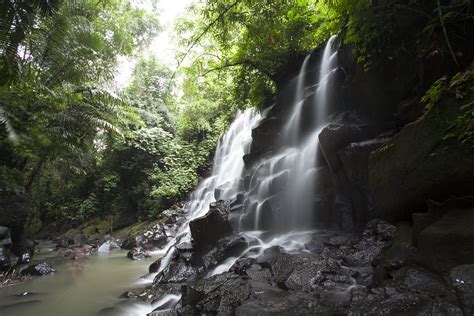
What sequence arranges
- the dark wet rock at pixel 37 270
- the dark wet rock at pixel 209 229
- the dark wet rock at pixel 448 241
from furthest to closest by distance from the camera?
the dark wet rock at pixel 37 270
the dark wet rock at pixel 209 229
the dark wet rock at pixel 448 241

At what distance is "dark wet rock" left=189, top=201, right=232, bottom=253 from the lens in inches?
261

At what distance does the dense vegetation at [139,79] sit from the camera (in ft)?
14.7

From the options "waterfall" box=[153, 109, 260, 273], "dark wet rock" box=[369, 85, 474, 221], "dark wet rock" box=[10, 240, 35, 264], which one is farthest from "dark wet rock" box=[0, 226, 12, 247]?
"dark wet rock" box=[369, 85, 474, 221]

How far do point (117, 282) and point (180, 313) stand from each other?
343cm

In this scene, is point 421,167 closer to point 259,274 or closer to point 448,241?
point 448,241

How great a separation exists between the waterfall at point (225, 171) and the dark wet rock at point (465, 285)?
293 inches

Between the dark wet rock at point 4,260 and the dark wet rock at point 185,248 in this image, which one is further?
the dark wet rock at point 4,260

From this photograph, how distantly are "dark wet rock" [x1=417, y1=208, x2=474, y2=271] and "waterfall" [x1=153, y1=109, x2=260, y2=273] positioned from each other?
6912 mm

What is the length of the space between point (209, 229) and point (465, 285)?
5.06 m

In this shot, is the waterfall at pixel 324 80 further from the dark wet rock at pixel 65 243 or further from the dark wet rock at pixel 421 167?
the dark wet rock at pixel 65 243

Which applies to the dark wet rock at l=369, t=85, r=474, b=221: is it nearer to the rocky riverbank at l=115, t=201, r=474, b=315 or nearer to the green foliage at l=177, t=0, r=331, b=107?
the rocky riverbank at l=115, t=201, r=474, b=315

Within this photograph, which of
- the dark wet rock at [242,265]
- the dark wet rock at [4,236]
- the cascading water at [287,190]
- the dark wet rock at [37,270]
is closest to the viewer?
the dark wet rock at [242,265]

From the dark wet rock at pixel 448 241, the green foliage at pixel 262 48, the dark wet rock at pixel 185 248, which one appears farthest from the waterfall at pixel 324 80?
the dark wet rock at pixel 448 241

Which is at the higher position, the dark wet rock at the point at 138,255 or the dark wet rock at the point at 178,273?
the dark wet rock at the point at 178,273
